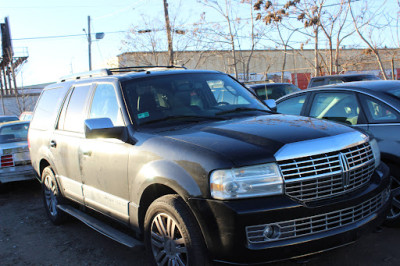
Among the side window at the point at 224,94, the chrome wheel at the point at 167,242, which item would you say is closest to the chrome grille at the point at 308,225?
the chrome wheel at the point at 167,242

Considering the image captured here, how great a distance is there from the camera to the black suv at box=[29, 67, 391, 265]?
8.69 feet

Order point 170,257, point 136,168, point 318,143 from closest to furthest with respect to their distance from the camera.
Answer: point 318,143 → point 170,257 → point 136,168

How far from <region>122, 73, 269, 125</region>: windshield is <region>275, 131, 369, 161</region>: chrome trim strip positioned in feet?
3.74

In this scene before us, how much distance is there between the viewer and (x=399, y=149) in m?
4.03

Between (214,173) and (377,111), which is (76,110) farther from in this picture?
(377,111)

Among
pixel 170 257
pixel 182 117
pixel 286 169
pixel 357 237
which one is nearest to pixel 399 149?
pixel 357 237

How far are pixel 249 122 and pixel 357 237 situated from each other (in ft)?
4.33

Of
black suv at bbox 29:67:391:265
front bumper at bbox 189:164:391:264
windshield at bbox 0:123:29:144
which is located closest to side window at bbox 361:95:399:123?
black suv at bbox 29:67:391:265

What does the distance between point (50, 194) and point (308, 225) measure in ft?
13.4

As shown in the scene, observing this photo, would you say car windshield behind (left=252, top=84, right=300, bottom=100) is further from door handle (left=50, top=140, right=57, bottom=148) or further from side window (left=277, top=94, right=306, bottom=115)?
door handle (left=50, top=140, right=57, bottom=148)

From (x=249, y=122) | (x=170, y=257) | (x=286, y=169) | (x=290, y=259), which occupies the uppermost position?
(x=249, y=122)

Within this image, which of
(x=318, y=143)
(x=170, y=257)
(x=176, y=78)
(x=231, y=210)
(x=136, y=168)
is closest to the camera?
(x=231, y=210)

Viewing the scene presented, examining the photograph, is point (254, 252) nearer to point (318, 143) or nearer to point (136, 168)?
point (318, 143)

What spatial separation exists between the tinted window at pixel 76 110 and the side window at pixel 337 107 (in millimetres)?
3123
